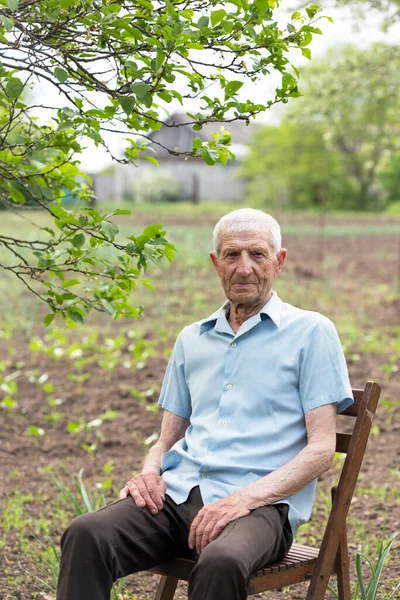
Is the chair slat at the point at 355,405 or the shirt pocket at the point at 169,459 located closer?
the chair slat at the point at 355,405

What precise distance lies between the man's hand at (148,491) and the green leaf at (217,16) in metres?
1.47

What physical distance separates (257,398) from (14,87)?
1.24m

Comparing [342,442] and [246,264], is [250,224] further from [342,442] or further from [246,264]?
[342,442]

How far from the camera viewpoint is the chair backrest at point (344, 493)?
2902mm

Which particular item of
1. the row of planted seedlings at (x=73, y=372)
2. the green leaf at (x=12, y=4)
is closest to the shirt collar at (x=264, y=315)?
the green leaf at (x=12, y=4)

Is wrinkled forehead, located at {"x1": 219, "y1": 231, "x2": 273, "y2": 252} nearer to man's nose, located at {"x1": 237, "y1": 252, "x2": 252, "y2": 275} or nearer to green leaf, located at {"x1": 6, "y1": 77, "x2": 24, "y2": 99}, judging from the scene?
man's nose, located at {"x1": 237, "y1": 252, "x2": 252, "y2": 275}

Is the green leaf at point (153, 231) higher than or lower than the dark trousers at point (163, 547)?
higher

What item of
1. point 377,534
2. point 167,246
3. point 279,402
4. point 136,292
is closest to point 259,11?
point 167,246

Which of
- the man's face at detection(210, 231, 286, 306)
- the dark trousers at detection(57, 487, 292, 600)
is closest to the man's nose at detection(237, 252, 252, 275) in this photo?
the man's face at detection(210, 231, 286, 306)

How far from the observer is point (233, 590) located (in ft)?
8.46

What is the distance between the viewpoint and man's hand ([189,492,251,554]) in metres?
2.79

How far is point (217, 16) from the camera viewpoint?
9.20 ft

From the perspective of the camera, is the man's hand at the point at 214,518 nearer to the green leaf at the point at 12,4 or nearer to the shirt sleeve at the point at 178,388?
the shirt sleeve at the point at 178,388

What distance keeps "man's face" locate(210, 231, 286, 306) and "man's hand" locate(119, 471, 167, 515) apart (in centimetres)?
66
